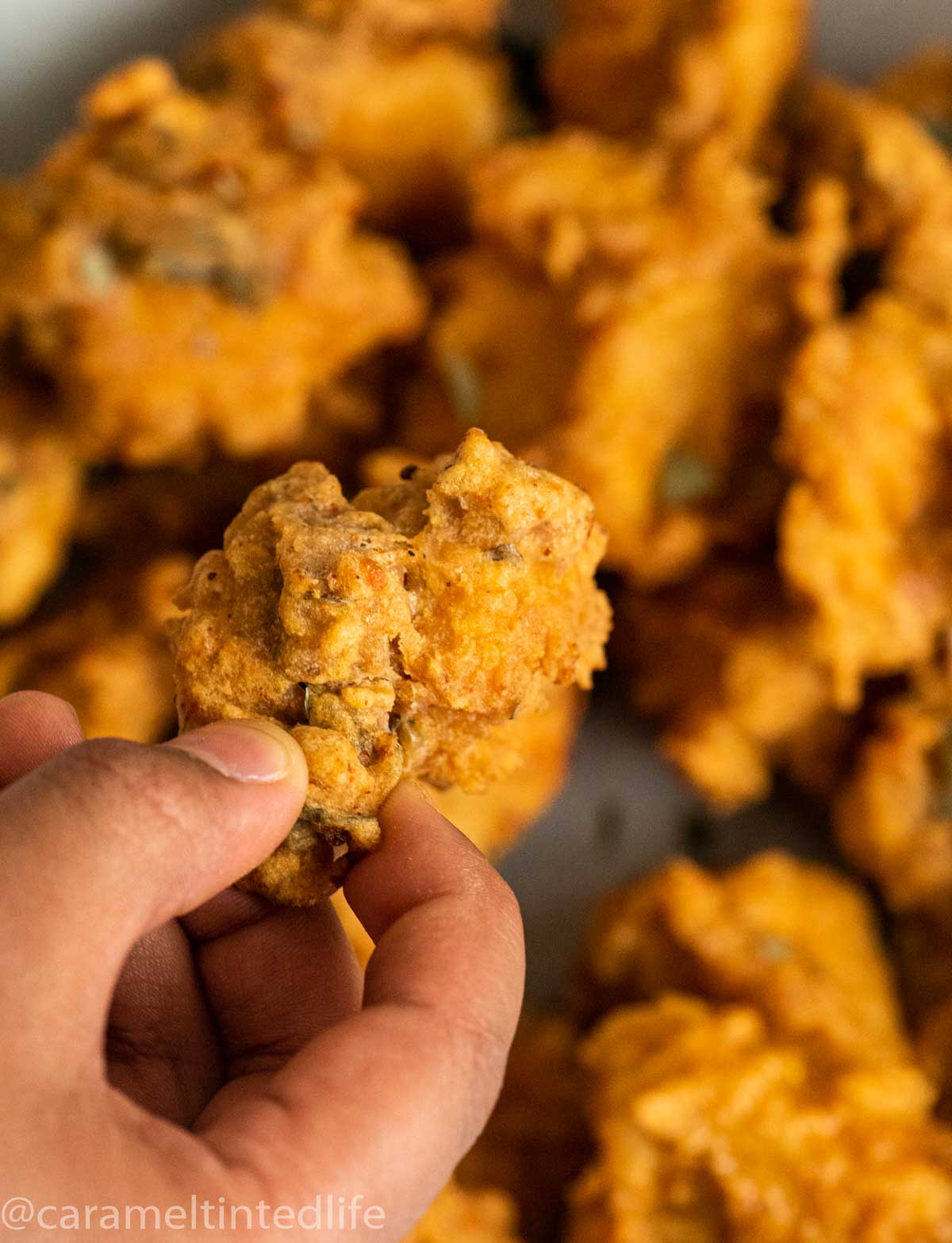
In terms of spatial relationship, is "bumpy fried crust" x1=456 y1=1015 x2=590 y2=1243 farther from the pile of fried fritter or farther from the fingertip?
the fingertip

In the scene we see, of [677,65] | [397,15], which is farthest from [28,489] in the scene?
[677,65]

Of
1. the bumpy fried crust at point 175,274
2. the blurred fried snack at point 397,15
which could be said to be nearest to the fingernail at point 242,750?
the bumpy fried crust at point 175,274

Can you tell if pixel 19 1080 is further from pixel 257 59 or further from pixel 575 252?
pixel 257 59

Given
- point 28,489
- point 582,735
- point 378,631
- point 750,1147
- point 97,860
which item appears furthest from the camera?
point 582,735

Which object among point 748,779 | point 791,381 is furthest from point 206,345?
point 748,779

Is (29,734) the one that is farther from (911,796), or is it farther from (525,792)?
(911,796)
